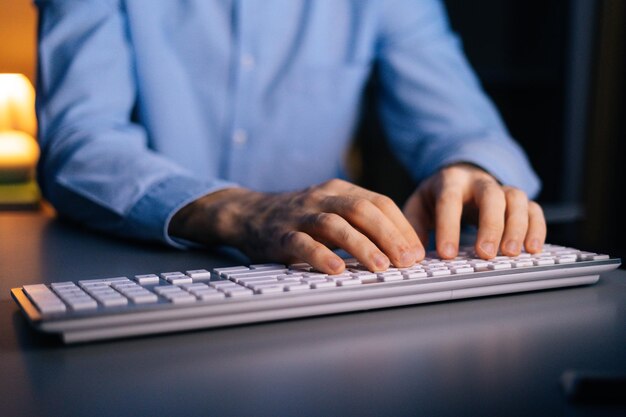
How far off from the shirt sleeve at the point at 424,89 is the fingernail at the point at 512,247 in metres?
0.49

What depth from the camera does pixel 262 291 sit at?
1.54 feet

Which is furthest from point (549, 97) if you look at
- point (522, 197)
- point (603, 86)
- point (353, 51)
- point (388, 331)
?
point (388, 331)

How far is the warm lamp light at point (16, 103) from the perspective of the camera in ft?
5.29

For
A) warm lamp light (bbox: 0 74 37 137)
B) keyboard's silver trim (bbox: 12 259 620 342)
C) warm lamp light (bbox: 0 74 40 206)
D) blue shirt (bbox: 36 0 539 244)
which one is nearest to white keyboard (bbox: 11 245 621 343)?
keyboard's silver trim (bbox: 12 259 620 342)

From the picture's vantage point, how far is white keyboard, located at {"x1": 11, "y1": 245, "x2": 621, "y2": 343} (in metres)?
0.43

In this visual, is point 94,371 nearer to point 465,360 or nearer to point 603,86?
point 465,360

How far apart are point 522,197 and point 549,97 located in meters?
1.74

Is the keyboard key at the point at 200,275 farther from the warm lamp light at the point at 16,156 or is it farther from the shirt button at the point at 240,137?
the warm lamp light at the point at 16,156

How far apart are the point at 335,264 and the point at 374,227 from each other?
0.08 meters

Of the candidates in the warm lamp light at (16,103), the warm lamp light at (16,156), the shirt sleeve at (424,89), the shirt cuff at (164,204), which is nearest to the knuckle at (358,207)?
the shirt cuff at (164,204)

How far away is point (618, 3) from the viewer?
2209 millimetres

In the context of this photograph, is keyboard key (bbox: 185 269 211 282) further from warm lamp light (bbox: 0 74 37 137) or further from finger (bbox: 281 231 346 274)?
warm lamp light (bbox: 0 74 37 137)

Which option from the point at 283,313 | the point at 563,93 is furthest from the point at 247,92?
the point at 563,93

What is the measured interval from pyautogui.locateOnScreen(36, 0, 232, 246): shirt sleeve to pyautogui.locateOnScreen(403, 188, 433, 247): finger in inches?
9.1
